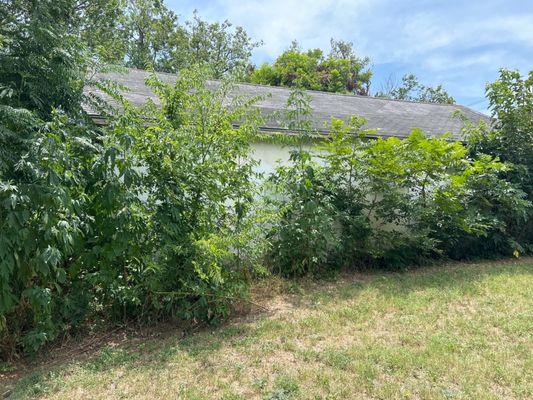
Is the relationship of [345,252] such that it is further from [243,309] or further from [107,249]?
[107,249]

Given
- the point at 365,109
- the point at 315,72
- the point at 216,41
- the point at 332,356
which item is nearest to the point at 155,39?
the point at 216,41

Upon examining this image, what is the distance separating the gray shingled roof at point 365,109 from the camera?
882 centimetres

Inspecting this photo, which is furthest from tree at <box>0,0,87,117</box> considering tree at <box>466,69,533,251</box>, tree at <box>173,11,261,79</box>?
tree at <box>173,11,261,79</box>

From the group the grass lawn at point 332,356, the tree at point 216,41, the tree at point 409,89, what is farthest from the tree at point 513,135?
the tree at point 409,89

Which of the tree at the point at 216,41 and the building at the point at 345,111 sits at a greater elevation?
the tree at the point at 216,41

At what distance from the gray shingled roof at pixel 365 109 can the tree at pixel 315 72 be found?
1126 centimetres

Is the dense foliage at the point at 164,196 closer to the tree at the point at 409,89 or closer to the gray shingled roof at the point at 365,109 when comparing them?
the gray shingled roof at the point at 365,109

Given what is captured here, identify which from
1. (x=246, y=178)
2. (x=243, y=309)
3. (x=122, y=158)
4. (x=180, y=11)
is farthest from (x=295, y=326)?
(x=180, y=11)

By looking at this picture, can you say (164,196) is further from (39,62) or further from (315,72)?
(315,72)

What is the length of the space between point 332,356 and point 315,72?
78.5 ft

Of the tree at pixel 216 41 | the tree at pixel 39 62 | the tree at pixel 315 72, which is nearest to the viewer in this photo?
the tree at pixel 39 62

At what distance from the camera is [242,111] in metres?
5.09

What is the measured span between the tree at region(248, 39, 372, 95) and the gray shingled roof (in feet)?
36.9

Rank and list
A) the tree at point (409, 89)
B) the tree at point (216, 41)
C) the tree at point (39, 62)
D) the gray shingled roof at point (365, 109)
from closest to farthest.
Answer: the tree at point (39, 62) → the gray shingled roof at point (365, 109) → the tree at point (216, 41) → the tree at point (409, 89)
